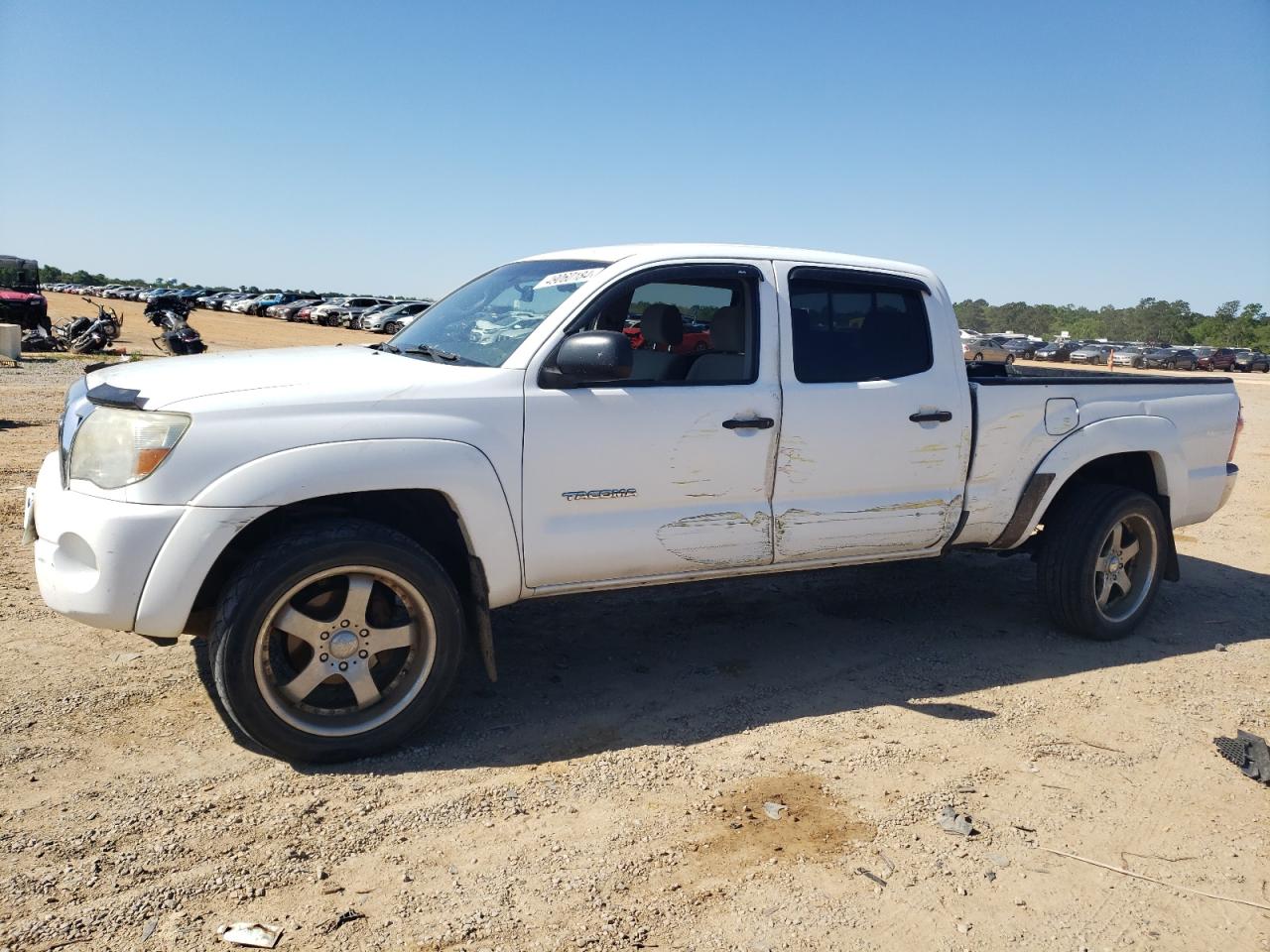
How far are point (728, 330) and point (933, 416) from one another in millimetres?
1073

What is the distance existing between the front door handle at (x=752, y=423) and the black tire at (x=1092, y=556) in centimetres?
208

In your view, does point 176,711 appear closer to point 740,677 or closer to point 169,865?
point 169,865

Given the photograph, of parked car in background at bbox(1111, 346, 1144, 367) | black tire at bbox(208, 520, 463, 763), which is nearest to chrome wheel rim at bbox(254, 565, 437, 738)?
black tire at bbox(208, 520, 463, 763)

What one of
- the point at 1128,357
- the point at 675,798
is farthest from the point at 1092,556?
the point at 1128,357

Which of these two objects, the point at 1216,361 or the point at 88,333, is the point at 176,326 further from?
the point at 1216,361

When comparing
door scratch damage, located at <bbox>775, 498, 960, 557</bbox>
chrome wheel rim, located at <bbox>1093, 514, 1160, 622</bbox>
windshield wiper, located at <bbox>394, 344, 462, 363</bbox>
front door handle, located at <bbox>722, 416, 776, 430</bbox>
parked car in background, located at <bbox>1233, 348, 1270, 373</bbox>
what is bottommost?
parked car in background, located at <bbox>1233, 348, 1270, 373</bbox>

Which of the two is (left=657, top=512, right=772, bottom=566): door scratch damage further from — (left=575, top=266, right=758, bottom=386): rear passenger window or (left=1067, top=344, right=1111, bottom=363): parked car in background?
(left=1067, top=344, right=1111, bottom=363): parked car in background

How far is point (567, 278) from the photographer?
4270 millimetres

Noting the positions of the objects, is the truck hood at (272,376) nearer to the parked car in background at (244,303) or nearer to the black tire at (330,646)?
the black tire at (330,646)

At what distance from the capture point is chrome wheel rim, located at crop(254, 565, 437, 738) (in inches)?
137

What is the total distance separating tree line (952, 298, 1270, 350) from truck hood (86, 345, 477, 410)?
101601 mm

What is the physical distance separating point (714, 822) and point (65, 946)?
1.91 metres

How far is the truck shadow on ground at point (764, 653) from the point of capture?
400cm

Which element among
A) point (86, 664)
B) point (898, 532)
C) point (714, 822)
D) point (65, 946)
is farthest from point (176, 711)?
point (898, 532)
